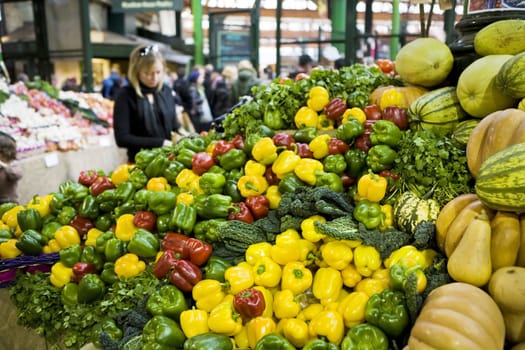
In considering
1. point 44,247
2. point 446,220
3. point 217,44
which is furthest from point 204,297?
point 217,44

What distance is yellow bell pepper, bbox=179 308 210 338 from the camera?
6.42 feet

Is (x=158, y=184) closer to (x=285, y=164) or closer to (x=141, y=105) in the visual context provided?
(x=285, y=164)

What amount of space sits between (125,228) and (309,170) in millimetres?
1042

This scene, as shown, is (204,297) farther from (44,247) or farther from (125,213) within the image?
(44,247)

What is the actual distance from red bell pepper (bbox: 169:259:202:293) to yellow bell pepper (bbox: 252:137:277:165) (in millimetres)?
707

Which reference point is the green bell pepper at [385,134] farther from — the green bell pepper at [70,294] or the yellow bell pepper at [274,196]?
the green bell pepper at [70,294]

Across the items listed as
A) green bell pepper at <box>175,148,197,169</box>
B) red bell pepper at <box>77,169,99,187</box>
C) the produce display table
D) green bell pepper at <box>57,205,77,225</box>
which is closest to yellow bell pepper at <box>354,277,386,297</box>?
green bell pepper at <box>175,148,197,169</box>

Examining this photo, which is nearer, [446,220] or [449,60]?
[446,220]

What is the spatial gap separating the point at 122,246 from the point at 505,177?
1.85m

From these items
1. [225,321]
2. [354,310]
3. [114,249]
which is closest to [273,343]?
[225,321]

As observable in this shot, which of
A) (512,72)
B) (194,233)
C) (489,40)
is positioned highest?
(489,40)

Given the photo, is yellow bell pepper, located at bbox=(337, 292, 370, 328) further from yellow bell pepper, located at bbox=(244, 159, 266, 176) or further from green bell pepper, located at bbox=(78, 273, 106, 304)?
green bell pepper, located at bbox=(78, 273, 106, 304)

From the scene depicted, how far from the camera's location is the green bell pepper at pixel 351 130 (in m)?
2.44

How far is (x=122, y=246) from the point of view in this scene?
252cm
